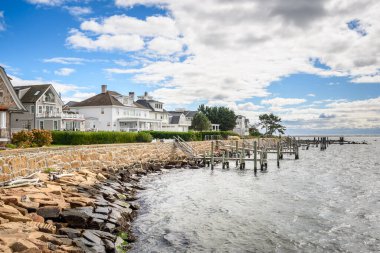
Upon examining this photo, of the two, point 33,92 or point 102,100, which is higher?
point 33,92

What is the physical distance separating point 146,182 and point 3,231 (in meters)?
16.5

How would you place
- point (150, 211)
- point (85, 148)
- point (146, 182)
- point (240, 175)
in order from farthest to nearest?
point (240, 175) → point (146, 182) → point (85, 148) → point (150, 211)

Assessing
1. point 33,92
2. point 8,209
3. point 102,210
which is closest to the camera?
point 8,209

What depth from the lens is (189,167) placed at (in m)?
36.5

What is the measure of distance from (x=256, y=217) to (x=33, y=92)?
48.2 m

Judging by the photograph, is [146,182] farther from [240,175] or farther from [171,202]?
[240,175]

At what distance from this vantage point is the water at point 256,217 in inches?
466

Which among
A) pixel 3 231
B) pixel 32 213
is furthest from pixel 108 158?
pixel 3 231

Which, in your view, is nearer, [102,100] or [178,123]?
[102,100]

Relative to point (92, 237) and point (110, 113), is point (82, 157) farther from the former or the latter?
point (110, 113)

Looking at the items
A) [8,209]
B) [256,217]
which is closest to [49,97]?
[256,217]

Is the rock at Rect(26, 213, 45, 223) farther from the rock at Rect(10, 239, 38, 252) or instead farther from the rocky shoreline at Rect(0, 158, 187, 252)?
the rock at Rect(10, 239, 38, 252)

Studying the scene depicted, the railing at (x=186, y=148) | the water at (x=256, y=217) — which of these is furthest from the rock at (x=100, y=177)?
the railing at (x=186, y=148)

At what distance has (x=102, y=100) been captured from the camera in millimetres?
63281
